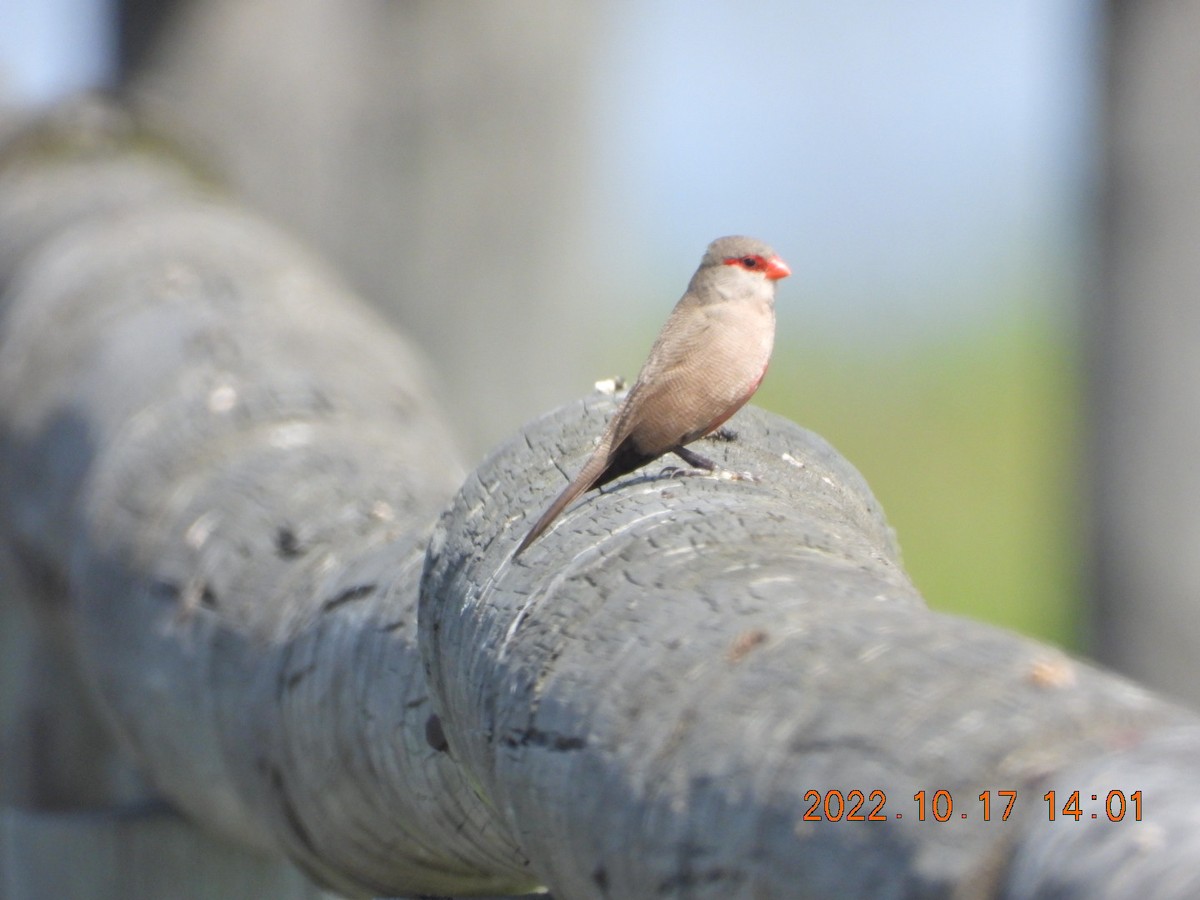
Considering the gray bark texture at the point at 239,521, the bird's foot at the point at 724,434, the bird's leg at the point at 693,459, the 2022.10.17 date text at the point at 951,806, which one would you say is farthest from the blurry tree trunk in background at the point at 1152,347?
the 2022.10.17 date text at the point at 951,806

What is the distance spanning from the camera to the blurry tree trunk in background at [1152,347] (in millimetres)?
4543

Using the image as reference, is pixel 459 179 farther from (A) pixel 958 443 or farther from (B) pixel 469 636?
(A) pixel 958 443

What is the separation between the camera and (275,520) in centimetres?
217

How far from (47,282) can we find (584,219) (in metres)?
2.30

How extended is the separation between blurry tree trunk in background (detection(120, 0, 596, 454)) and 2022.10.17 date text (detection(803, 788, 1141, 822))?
3889mm

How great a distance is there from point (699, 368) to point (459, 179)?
3207mm

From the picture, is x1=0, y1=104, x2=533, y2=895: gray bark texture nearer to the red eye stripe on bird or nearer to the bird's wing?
the bird's wing

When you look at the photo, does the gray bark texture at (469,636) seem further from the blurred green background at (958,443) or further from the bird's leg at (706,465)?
the blurred green background at (958,443)

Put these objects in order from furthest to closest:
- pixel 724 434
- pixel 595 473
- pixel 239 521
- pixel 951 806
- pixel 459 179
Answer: pixel 459 179 < pixel 239 521 < pixel 724 434 < pixel 595 473 < pixel 951 806

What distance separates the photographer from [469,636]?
4.51 ft

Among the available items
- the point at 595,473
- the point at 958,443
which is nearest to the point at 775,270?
the point at 595,473

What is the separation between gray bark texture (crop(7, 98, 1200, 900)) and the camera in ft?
2.84

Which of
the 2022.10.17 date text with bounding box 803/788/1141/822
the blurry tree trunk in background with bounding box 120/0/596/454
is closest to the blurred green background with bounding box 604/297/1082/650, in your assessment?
the blurry tree trunk in background with bounding box 120/0/596/454

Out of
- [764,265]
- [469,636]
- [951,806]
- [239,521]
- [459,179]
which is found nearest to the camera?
[951,806]
